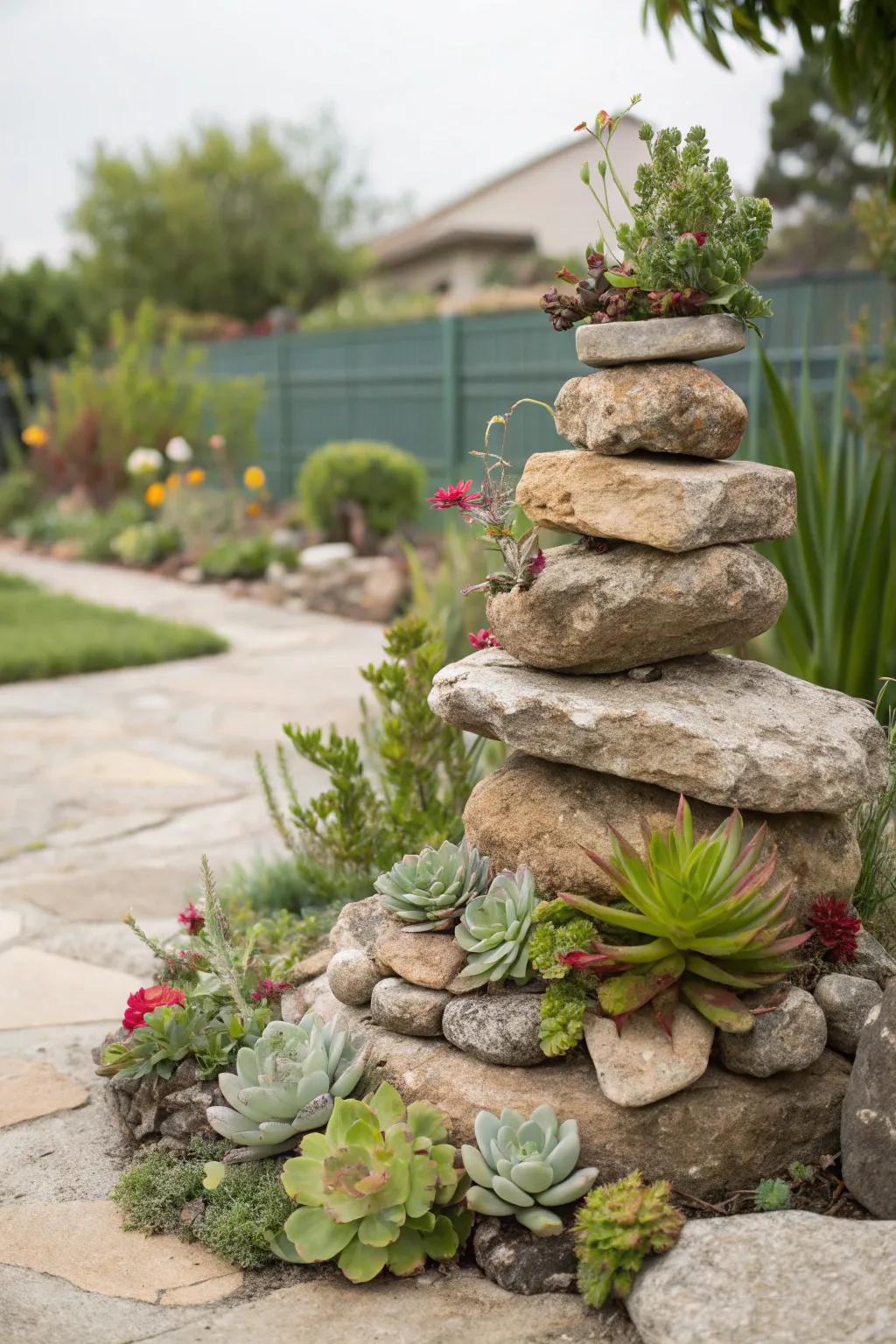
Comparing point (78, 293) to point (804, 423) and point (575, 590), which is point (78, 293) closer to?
point (804, 423)

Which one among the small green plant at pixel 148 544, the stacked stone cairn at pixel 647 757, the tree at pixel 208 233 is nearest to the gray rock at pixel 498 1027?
the stacked stone cairn at pixel 647 757

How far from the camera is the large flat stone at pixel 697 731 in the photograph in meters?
2.98

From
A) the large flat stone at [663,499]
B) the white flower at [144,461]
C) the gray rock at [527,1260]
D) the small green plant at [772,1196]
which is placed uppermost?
the large flat stone at [663,499]

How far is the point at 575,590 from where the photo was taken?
308 centimetres

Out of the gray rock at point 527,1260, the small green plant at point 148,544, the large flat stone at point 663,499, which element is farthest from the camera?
the small green plant at point 148,544

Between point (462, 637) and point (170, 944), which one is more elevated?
point (462, 637)

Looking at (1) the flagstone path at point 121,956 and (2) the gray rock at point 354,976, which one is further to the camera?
(2) the gray rock at point 354,976

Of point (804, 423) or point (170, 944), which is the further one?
point (804, 423)

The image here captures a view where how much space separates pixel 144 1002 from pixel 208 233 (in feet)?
109

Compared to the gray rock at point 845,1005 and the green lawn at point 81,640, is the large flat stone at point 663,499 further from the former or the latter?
the green lawn at point 81,640

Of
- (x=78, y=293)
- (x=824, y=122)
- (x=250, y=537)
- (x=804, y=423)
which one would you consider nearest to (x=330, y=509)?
(x=250, y=537)

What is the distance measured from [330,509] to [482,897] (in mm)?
10029

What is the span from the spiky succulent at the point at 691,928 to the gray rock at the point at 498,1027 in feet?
0.57

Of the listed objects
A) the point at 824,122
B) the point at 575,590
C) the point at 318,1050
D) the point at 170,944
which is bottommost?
the point at 170,944
